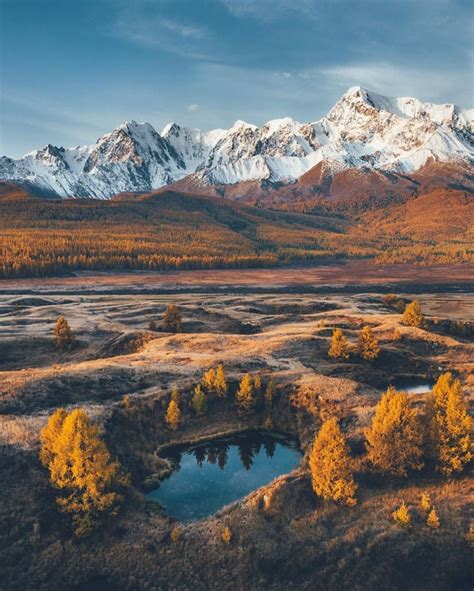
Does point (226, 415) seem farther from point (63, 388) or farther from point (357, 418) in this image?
point (63, 388)

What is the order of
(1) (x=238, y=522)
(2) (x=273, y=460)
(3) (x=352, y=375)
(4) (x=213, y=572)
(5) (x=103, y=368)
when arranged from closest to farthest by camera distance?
(4) (x=213, y=572), (1) (x=238, y=522), (2) (x=273, y=460), (5) (x=103, y=368), (3) (x=352, y=375)

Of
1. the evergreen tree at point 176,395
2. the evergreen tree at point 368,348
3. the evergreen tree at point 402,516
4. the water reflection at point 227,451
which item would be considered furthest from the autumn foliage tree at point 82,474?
the evergreen tree at point 368,348

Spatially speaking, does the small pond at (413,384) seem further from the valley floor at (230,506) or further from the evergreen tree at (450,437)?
the evergreen tree at (450,437)

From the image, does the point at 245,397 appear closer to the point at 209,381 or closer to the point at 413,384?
the point at 209,381

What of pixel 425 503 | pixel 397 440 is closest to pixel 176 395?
pixel 397 440

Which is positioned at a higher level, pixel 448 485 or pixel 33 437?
pixel 33 437

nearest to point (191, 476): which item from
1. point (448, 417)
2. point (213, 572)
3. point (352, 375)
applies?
point (213, 572)
